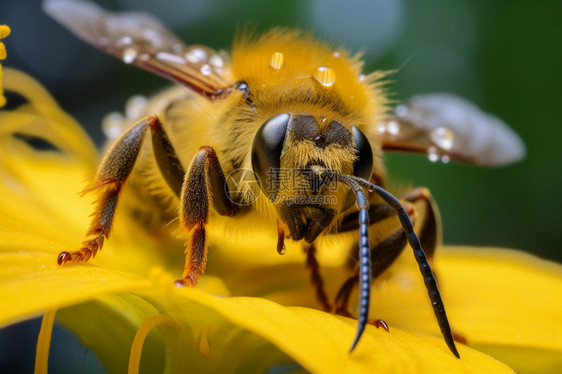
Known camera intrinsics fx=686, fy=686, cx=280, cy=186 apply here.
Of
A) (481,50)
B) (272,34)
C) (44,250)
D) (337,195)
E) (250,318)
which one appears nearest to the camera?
(250,318)

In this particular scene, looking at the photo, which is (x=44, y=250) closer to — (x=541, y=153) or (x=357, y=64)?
(x=357, y=64)

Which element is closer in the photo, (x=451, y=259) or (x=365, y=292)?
(x=365, y=292)

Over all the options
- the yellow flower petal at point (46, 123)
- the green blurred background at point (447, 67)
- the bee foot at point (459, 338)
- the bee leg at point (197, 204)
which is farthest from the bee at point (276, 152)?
the green blurred background at point (447, 67)

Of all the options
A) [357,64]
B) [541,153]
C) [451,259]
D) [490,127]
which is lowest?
[451,259]

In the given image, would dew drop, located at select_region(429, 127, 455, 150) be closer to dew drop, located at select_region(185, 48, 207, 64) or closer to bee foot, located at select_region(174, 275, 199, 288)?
dew drop, located at select_region(185, 48, 207, 64)

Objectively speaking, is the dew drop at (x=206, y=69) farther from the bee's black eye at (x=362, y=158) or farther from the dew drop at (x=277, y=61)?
the bee's black eye at (x=362, y=158)

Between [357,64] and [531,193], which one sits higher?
[357,64]

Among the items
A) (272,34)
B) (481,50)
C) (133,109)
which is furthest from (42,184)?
(481,50)

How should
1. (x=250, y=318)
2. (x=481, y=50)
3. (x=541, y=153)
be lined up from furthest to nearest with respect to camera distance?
1. (x=481, y=50)
2. (x=541, y=153)
3. (x=250, y=318)
